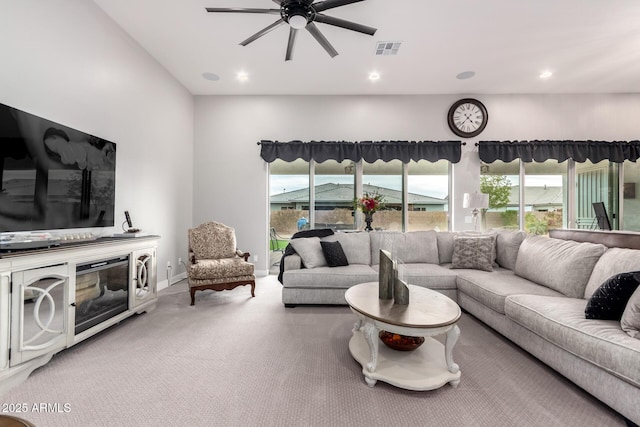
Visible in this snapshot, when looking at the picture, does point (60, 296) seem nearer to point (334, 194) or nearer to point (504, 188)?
point (334, 194)

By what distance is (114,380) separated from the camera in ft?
5.71

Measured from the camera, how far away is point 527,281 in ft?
8.82

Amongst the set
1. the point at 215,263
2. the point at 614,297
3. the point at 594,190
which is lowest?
the point at 215,263

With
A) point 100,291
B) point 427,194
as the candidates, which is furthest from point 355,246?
point 100,291

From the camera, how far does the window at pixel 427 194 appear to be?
15.9 feet

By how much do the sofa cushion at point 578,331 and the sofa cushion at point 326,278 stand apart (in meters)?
1.39

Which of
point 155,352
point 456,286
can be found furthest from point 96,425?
point 456,286

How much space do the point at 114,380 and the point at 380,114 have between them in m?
4.89

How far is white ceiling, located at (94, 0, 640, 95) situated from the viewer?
106 inches

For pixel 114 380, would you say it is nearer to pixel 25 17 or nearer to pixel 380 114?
pixel 25 17

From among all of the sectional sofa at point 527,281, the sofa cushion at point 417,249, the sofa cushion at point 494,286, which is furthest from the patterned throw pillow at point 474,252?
the sofa cushion at point 417,249

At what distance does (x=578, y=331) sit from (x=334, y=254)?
225 cm

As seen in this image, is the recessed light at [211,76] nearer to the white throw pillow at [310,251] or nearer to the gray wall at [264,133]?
the gray wall at [264,133]

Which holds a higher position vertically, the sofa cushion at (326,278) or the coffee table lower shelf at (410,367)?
the sofa cushion at (326,278)
